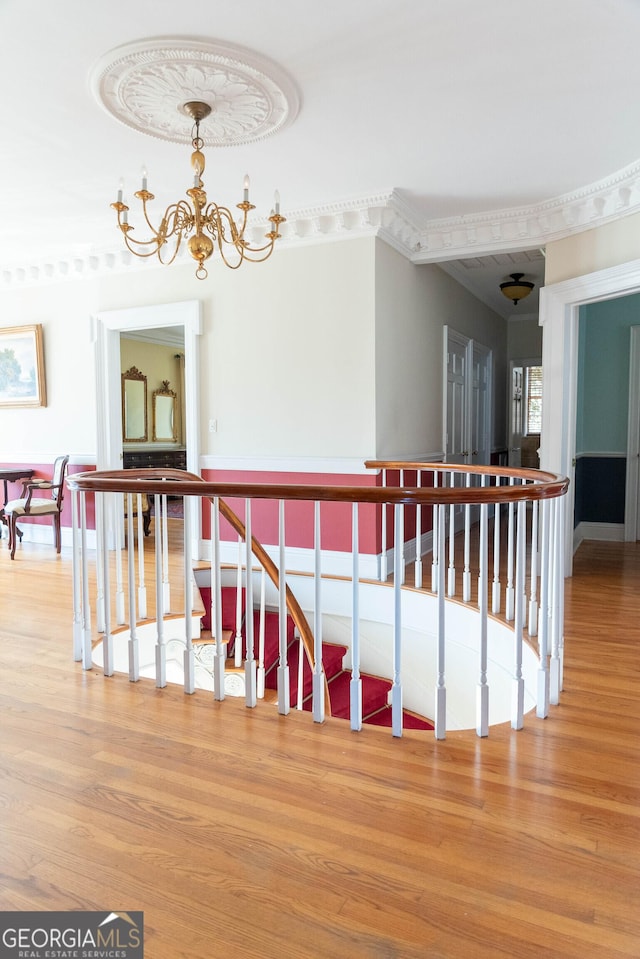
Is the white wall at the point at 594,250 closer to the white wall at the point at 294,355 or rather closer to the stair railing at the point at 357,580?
the white wall at the point at 294,355

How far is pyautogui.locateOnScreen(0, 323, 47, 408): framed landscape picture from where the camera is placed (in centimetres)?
651

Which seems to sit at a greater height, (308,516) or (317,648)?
(308,516)

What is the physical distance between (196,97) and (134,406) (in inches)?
264

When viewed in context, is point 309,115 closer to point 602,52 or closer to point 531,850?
point 602,52

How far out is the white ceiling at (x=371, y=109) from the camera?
2.58 m

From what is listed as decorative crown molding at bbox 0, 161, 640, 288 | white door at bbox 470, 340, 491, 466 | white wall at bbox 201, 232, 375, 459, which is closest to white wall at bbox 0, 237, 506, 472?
white wall at bbox 201, 232, 375, 459

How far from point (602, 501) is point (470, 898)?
5.68 meters

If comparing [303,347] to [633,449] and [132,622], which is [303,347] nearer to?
[132,622]

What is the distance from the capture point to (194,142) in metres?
3.38

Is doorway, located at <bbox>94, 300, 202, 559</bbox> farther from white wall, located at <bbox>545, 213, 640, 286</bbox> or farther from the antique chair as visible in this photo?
white wall, located at <bbox>545, 213, 640, 286</bbox>

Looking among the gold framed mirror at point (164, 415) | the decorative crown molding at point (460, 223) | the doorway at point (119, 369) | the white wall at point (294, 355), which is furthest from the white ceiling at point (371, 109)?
the gold framed mirror at point (164, 415)

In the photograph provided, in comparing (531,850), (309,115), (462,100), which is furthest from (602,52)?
(531,850)

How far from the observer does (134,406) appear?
9430 mm

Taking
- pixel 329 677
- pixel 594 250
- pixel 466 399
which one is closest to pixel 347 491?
pixel 329 677
